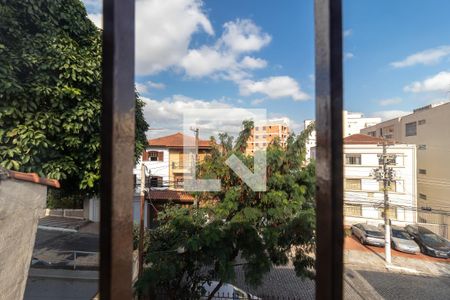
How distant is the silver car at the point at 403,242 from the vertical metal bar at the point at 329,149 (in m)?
12.5

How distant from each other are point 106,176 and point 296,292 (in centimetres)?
763

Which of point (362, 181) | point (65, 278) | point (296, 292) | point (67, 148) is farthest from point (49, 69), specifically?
point (362, 181)

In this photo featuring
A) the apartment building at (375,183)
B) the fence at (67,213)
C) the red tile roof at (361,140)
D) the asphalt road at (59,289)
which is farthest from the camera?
the red tile roof at (361,140)

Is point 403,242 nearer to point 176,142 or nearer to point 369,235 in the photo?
point 369,235

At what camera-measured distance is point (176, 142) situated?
23.6ft

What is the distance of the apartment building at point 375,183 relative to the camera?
1390cm

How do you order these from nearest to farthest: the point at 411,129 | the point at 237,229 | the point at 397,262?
the point at 237,229 < the point at 397,262 < the point at 411,129

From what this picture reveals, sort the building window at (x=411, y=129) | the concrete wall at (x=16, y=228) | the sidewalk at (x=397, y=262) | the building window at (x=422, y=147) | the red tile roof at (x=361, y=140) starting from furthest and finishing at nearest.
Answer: the building window at (x=411, y=129) → the building window at (x=422, y=147) → the red tile roof at (x=361, y=140) → the sidewalk at (x=397, y=262) → the concrete wall at (x=16, y=228)

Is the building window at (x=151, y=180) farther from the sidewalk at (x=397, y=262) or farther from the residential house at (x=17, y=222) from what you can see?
the sidewalk at (x=397, y=262)

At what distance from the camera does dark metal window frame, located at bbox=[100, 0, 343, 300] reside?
488mm

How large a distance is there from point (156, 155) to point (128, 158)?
9237mm

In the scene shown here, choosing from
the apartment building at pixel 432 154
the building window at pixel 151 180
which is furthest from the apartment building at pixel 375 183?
the building window at pixel 151 180

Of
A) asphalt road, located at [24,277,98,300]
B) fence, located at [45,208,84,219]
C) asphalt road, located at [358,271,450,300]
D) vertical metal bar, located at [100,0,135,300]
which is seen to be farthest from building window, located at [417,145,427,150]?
vertical metal bar, located at [100,0,135,300]

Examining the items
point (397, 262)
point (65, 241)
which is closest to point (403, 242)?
point (397, 262)
